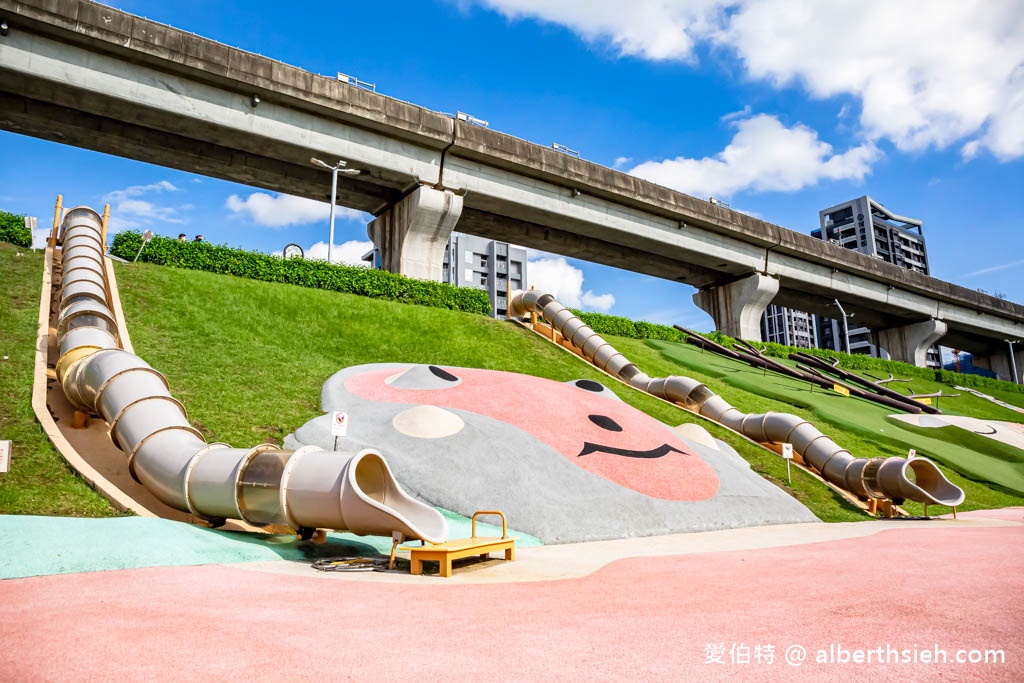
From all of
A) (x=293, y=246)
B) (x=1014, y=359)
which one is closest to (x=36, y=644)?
Answer: (x=293, y=246)

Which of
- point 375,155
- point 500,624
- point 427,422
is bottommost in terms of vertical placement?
point 500,624

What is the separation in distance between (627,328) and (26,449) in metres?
29.8

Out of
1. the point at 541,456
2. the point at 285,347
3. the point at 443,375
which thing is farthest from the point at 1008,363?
the point at 285,347

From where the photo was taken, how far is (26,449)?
10.1 metres

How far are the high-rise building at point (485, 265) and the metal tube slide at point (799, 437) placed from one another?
2548 inches

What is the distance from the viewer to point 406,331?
23.4 metres

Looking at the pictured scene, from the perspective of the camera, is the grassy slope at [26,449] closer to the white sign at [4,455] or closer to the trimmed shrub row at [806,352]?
the white sign at [4,455]

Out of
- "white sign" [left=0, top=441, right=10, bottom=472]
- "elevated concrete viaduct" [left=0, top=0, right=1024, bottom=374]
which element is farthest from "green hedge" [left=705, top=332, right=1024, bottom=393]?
"white sign" [left=0, top=441, right=10, bottom=472]

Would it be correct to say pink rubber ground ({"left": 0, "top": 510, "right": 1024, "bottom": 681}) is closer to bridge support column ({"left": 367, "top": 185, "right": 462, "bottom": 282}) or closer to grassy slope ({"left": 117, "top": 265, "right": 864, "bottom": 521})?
grassy slope ({"left": 117, "top": 265, "right": 864, "bottom": 521})

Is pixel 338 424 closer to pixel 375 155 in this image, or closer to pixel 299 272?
pixel 299 272

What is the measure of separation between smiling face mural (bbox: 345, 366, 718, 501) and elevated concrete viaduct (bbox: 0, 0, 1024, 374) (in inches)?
618

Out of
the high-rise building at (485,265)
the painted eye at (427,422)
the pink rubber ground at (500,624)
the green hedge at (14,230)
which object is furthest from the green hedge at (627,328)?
the high-rise building at (485,265)

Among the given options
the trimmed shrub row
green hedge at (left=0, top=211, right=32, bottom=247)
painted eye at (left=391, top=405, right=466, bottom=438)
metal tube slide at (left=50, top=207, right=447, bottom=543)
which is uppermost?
the trimmed shrub row

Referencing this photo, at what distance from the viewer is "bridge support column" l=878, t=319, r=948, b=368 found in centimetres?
5662
